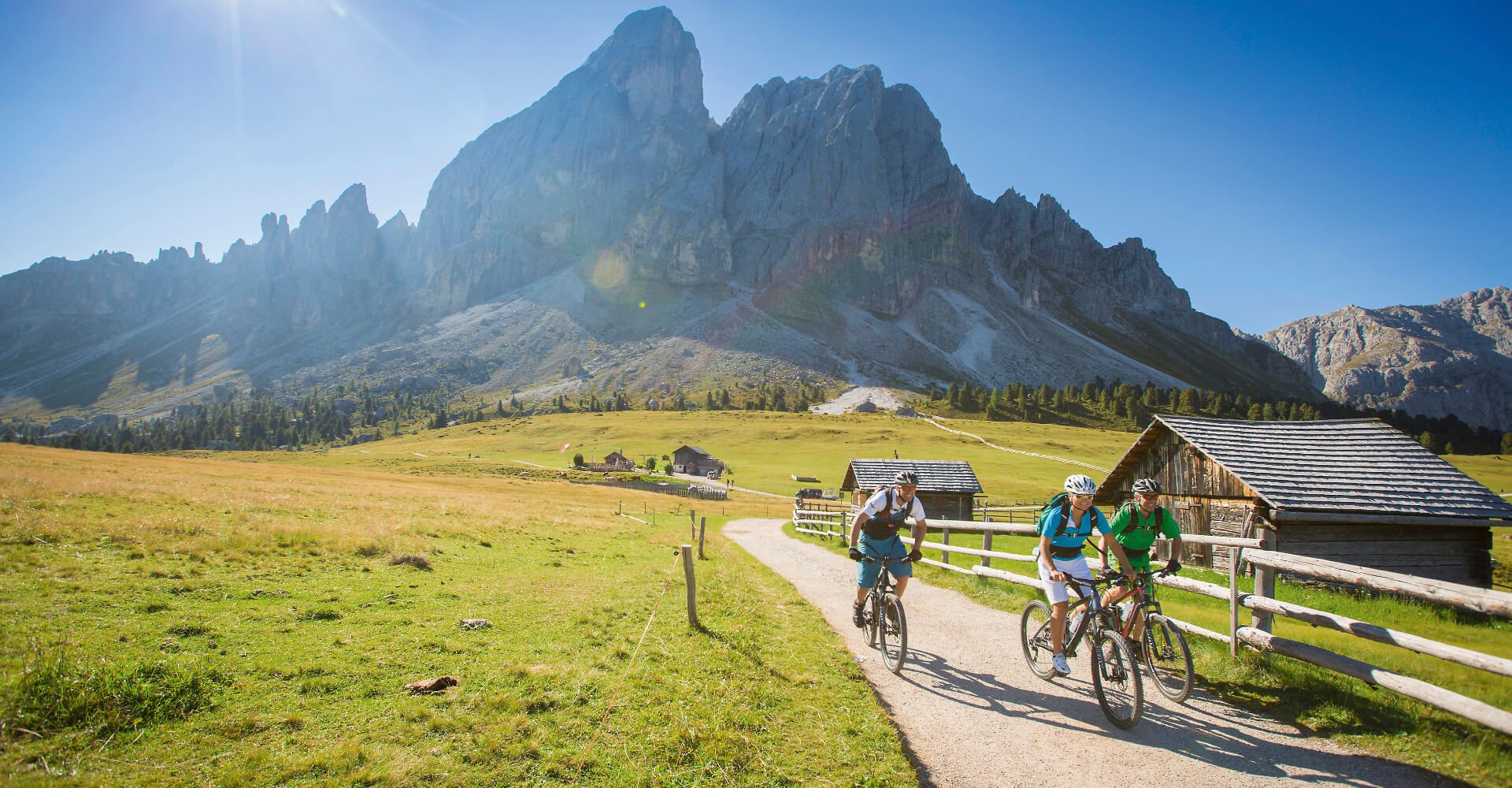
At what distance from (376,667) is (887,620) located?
741 centimetres

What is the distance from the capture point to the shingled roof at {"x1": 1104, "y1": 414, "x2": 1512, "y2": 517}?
65.5 ft

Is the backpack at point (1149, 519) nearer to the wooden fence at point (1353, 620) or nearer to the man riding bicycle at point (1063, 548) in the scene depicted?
the man riding bicycle at point (1063, 548)

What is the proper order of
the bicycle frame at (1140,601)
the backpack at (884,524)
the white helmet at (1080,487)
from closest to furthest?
the bicycle frame at (1140,601) → the white helmet at (1080,487) → the backpack at (884,524)

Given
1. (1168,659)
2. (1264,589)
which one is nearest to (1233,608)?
(1264,589)

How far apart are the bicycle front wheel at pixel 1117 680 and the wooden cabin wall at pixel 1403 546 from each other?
59.9ft

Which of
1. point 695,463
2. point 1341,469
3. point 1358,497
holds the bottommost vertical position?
point 695,463

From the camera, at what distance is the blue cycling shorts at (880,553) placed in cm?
1031

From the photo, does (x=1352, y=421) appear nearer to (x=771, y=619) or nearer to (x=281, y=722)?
(x=771, y=619)

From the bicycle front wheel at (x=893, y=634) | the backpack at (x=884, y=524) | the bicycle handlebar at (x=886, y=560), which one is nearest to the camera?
the bicycle front wheel at (x=893, y=634)

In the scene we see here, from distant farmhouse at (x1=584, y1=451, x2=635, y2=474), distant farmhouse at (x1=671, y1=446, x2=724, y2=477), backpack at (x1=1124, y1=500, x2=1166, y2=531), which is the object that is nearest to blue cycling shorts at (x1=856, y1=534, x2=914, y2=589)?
backpack at (x1=1124, y1=500, x2=1166, y2=531)

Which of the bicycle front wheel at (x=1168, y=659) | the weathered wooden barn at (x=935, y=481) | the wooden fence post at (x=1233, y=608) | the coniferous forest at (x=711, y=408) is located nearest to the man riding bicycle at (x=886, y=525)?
the bicycle front wheel at (x=1168, y=659)

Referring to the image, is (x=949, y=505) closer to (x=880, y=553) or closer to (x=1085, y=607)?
(x=880, y=553)

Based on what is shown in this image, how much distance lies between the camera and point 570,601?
13.4 metres

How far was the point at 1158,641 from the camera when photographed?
8852 mm
